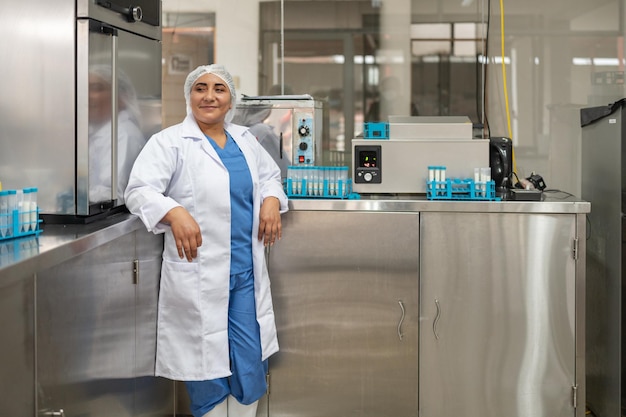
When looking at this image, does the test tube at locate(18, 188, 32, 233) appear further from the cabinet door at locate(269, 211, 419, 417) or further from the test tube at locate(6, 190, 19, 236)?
the cabinet door at locate(269, 211, 419, 417)

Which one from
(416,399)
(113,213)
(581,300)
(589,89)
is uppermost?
(589,89)

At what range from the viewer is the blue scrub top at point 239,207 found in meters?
2.48

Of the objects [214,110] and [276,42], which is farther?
[276,42]

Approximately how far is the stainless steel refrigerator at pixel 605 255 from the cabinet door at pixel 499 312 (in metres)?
0.33

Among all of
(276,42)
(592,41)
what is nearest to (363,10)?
(276,42)

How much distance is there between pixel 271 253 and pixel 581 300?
1211mm

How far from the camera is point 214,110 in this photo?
2.50 meters

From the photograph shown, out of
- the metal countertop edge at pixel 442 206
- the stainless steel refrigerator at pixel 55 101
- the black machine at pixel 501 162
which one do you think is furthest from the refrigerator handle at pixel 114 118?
the black machine at pixel 501 162

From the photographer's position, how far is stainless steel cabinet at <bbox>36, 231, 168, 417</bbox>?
1.69 metres

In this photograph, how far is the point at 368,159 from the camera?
113 inches

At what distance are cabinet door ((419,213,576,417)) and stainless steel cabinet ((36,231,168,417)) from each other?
1055 mm

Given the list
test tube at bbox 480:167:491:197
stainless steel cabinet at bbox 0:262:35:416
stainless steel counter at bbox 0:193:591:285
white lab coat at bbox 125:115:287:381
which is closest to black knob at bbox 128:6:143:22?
white lab coat at bbox 125:115:287:381

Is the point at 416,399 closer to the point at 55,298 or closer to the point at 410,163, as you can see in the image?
the point at 410,163

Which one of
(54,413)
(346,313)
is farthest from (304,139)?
(54,413)
